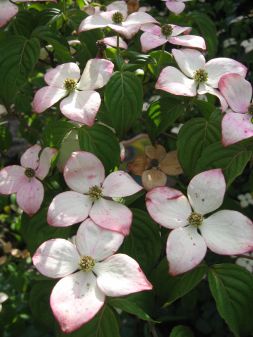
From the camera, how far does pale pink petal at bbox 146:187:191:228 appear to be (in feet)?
2.28

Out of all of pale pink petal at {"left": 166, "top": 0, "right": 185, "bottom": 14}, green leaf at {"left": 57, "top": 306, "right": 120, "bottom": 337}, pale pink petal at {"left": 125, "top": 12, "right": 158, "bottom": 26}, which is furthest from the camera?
pale pink petal at {"left": 166, "top": 0, "right": 185, "bottom": 14}

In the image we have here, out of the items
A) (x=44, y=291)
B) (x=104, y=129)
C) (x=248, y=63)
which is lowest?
(x=248, y=63)

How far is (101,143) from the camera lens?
0.79m

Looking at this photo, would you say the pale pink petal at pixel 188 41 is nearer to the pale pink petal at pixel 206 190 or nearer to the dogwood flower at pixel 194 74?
the dogwood flower at pixel 194 74

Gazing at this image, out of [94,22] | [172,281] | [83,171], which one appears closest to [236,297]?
[172,281]

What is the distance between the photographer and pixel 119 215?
696 millimetres

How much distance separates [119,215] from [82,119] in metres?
0.16

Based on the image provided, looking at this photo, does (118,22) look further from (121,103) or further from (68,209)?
(68,209)

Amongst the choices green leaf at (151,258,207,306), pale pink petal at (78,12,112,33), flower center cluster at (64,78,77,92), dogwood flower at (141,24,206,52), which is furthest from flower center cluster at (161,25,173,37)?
green leaf at (151,258,207,306)

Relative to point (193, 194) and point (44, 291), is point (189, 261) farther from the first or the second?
point (44, 291)

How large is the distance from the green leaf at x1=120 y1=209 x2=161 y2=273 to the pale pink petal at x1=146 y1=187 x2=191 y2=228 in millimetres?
64

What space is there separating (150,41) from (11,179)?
1.16 ft

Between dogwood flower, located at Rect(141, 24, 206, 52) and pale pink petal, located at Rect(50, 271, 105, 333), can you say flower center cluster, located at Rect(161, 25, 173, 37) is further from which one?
pale pink petal, located at Rect(50, 271, 105, 333)

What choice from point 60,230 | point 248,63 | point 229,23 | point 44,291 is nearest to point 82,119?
point 60,230
